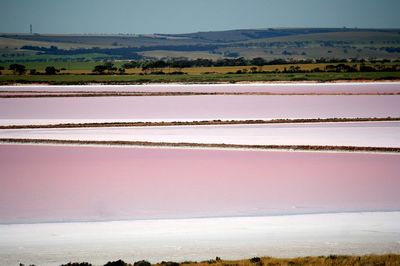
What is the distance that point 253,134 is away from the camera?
21.6m

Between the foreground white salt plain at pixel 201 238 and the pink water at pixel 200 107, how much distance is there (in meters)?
15.5

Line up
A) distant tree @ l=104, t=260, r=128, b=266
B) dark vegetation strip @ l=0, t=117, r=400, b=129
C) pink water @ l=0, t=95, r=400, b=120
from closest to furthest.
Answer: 1. distant tree @ l=104, t=260, r=128, b=266
2. dark vegetation strip @ l=0, t=117, r=400, b=129
3. pink water @ l=0, t=95, r=400, b=120

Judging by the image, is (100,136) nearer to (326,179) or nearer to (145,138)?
(145,138)

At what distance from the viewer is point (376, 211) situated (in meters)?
11.9

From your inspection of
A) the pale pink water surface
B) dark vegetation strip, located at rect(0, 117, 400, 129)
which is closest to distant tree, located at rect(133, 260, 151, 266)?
the pale pink water surface

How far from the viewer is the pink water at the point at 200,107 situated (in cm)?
2809

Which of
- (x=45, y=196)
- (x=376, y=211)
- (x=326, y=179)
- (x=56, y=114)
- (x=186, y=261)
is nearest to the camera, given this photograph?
(x=186, y=261)

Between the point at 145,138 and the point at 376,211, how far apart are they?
33.5 ft

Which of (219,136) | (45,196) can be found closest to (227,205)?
(45,196)

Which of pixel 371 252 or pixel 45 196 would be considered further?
pixel 45 196

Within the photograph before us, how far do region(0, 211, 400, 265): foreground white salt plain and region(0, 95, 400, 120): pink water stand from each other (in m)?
15.5

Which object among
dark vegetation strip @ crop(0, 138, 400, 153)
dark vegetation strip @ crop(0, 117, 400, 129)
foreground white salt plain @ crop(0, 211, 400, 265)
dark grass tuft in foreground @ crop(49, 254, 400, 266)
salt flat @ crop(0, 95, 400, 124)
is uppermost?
salt flat @ crop(0, 95, 400, 124)

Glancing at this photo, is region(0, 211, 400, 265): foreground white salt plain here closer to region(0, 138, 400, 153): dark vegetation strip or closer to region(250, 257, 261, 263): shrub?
region(250, 257, 261, 263): shrub

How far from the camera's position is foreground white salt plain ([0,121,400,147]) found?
2002cm
